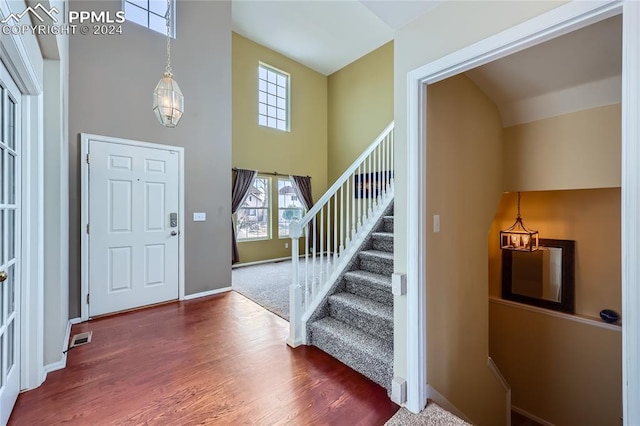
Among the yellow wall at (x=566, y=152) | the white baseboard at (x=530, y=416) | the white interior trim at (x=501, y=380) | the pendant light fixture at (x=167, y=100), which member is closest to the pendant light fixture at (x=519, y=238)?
the yellow wall at (x=566, y=152)

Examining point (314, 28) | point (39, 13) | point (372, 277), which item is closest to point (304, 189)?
point (314, 28)

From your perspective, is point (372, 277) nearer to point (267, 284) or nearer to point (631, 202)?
point (631, 202)

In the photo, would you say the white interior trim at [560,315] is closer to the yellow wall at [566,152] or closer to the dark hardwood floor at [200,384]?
the yellow wall at [566,152]

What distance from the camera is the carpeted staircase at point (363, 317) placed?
207cm

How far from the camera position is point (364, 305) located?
2.40 metres

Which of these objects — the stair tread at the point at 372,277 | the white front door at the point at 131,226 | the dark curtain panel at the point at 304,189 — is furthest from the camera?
the dark curtain panel at the point at 304,189

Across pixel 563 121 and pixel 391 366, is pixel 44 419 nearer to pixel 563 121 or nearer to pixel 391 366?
pixel 391 366

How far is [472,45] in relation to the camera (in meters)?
1.43

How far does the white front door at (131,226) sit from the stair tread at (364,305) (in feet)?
7.70

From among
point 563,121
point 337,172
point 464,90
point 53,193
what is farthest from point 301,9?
point 53,193

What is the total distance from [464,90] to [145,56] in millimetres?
3690

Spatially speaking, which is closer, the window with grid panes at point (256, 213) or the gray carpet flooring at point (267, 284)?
the gray carpet flooring at point (267, 284)

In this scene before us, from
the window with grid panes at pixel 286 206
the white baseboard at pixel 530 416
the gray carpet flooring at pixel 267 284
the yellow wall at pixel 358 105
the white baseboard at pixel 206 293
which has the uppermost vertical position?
the yellow wall at pixel 358 105

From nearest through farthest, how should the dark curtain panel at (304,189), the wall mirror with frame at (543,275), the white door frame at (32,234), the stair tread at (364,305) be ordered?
1. the white door frame at (32,234)
2. the stair tread at (364,305)
3. the wall mirror with frame at (543,275)
4. the dark curtain panel at (304,189)
